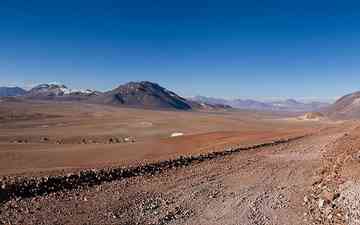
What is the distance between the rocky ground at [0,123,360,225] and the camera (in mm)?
14367

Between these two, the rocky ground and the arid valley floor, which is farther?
the arid valley floor

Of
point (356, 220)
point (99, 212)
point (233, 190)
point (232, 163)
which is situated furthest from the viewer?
A: point (232, 163)

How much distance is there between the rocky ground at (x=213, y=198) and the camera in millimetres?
14367

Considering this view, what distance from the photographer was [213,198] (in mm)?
17281

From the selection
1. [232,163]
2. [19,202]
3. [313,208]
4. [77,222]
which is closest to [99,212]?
[77,222]

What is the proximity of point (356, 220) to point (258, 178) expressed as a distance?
7.63 meters

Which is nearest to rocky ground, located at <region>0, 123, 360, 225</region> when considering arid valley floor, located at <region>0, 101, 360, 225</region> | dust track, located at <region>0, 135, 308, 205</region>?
arid valley floor, located at <region>0, 101, 360, 225</region>

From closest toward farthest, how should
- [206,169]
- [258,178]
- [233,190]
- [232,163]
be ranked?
[233,190] < [258,178] < [206,169] < [232,163]

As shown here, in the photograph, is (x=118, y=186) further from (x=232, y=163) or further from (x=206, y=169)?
(x=232, y=163)

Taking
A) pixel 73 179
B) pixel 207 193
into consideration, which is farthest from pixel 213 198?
pixel 73 179

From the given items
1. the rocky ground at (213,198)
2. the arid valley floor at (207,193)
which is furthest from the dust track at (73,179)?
the rocky ground at (213,198)

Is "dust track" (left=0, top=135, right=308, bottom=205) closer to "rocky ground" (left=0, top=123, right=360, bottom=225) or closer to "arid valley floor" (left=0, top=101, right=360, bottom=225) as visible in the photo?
"arid valley floor" (left=0, top=101, right=360, bottom=225)

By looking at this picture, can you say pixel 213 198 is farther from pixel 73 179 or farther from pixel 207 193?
pixel 73 179

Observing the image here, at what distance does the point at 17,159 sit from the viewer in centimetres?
3350
